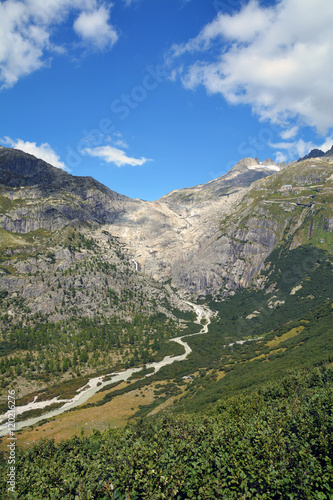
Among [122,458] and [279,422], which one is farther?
[279,422]

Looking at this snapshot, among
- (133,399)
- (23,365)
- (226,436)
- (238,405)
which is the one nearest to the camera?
(226,436)

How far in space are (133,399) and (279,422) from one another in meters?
110

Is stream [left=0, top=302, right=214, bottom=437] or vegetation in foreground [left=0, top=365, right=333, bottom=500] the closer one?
vegetation in foreground [left=0, top=365, right=333, bottom=500]

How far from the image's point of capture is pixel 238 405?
2477 inches

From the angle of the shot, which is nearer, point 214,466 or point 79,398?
point 214,466

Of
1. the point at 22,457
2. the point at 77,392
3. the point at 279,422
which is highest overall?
the point at 22,457

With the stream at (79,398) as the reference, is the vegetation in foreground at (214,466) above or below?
above

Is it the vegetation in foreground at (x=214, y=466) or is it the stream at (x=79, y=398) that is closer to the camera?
the vegetation in foreground at (x=214, y=466)

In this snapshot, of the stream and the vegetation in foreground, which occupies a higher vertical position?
the vegetation in foreground

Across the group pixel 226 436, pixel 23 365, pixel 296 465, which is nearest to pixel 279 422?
pixel 226 436

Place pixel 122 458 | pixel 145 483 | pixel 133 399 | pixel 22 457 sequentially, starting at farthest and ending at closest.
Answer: pixel 133 399, pixel 22 457, pixel 122 458, pixel 145 483

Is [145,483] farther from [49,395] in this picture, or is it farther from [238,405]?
[49,395]

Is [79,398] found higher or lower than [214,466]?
lower

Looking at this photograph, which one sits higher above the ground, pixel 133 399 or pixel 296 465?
pixel 296 465
